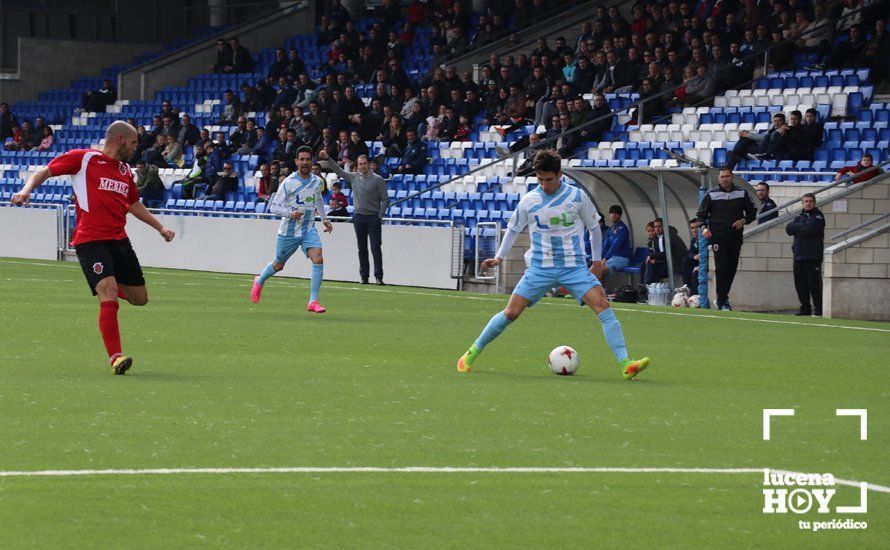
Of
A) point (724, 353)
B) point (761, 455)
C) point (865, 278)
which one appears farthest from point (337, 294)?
point (761, 455)

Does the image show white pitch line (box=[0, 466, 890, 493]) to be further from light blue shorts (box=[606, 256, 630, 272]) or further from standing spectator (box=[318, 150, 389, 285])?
standing spectator (box=[318, 150, 389, 285])

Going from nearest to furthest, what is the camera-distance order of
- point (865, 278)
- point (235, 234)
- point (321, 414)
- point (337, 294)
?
point (321, 414), point (865, 278), point (337, 294), point (235, 234)

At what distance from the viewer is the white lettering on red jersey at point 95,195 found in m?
11.3

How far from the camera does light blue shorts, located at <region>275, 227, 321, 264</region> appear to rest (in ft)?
62.7

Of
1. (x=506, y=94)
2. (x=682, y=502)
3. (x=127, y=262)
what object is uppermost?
(x=506, y=94)

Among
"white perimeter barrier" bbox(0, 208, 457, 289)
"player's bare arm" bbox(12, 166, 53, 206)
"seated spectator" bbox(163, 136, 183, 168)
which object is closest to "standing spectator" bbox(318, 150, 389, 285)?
"white perimeter barrier" bbox(0, 208, 457, 289)

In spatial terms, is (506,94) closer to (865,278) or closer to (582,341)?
(865,278)

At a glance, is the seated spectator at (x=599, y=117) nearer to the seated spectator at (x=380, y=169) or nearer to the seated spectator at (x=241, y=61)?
the seated spectator at (x=380, y=169)

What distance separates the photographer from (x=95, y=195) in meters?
11.4

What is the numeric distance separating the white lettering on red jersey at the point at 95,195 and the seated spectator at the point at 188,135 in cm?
2771

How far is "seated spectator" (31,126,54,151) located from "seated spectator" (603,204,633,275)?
2377 centimetres

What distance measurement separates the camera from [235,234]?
31328 mm

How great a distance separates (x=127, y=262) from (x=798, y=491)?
6440mm

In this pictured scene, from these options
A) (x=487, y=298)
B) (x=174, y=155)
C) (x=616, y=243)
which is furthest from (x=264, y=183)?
(x=616, y=243)
